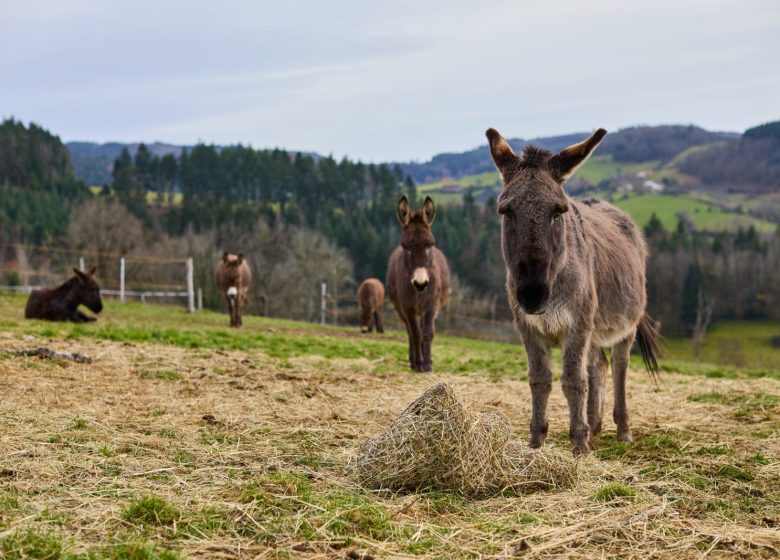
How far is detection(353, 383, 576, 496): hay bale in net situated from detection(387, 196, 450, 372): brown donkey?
6.27 metres

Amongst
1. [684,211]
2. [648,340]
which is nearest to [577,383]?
[648,340]

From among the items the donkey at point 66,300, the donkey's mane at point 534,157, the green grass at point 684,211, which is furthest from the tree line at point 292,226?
the donkey's mane at point 534,157

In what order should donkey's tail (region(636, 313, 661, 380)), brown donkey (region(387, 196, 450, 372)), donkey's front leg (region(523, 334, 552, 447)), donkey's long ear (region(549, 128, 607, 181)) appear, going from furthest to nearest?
brown donkey (region(387, 196, 450, 372))
donkey's tail (region(636, 313, 661, 380))
donkey's front leg (region(523, 334, 552, 447))
donkey's long ear (region(549, 128, 607, 181))

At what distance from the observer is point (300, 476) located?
16.2 feet

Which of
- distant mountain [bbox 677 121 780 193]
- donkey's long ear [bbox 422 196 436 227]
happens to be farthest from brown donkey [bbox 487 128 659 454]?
distant mountain [bbox 677 121 780 193]

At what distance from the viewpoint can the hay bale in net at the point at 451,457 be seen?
15.7 ft

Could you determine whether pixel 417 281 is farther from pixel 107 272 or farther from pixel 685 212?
pixel 685 212

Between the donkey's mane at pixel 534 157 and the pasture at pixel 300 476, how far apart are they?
2532 millimetres

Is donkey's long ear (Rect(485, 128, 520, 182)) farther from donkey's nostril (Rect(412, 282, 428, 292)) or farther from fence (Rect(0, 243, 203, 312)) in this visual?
fence (Rect(0, 243, 203, 312))

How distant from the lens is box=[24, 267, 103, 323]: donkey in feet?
58.9

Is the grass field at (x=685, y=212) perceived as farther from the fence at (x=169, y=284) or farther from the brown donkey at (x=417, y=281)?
the brown donkey at (x=417, y=281)

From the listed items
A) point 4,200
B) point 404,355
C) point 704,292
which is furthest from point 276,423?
point 4,200

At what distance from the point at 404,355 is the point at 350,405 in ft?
25.1

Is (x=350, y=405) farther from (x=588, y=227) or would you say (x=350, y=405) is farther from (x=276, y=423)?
(x=588, y=227)
